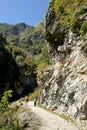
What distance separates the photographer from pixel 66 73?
27312mm

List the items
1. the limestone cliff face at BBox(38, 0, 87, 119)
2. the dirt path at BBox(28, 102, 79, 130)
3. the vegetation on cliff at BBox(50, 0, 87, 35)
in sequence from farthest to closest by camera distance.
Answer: the limestone cliff face at BBox(38, 0, 87, 119) < the dirt path at BBox(28, 102, 79, 130) < the vegetation on cliff at BBox(50, 0, 87, 35)

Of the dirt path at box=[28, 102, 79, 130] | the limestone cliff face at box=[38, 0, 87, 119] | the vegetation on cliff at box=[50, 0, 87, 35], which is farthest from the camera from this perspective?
the limestone cliff face at box=[38, 0, 87, 119]

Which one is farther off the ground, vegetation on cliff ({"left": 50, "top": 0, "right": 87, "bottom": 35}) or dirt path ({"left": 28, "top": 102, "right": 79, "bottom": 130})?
vegetation on cliff ({"left": 50, "top": 0, "right": 87, "bottom": 35})

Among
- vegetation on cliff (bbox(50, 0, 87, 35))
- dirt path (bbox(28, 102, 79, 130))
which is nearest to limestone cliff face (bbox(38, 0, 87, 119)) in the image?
dirt path (bbox(28, 102, 79, 130))

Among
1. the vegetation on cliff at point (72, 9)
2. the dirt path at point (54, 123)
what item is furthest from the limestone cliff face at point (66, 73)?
the vegetation on cliff at point (72, 9)

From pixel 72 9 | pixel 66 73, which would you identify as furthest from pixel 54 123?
pixel 72 9

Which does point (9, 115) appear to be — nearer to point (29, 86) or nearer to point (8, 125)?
point (8, 125)

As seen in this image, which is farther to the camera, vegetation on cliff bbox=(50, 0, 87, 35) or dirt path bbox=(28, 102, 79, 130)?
dirt path bbox=(28, 102, 79, 130)

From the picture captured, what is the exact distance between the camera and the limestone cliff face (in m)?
24.1

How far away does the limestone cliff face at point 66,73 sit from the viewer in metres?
24.1

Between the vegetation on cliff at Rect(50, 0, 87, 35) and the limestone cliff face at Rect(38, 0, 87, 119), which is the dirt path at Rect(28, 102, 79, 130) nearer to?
the limestone cliff face at Rect(38, 0, 87, 119)

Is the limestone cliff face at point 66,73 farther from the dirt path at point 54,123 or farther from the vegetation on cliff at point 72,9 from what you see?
the vegetation on cliff at point 72,9

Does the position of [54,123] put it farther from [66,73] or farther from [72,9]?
[72,9]

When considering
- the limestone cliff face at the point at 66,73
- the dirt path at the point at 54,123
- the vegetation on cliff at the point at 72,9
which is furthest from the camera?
the limestone cliff face at the point at 66,73
